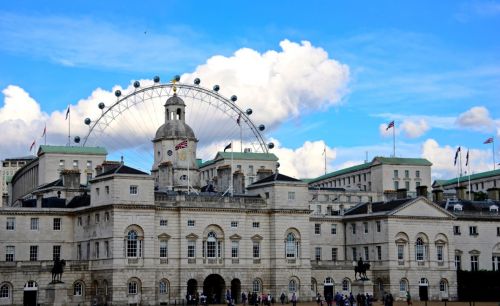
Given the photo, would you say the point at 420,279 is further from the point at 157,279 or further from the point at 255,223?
the point at 157,279

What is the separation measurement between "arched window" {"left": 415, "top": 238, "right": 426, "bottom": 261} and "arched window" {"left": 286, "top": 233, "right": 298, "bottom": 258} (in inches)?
620

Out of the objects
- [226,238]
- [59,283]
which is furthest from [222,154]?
[59,283]

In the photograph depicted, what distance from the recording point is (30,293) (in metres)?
90.4

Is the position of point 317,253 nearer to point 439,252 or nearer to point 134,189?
point 439,252

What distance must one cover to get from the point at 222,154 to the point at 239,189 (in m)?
85.7

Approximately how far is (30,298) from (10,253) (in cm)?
895

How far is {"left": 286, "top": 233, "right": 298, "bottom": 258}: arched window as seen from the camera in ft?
335

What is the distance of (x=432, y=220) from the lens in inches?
4341

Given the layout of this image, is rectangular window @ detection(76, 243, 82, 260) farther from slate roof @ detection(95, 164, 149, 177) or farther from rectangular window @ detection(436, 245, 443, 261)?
rectangular window @ detection(436, 245, 443, 261)

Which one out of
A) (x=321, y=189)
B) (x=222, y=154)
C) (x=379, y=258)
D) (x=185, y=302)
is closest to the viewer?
(x=185, y=302)

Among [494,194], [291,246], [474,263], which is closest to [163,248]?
[291,246]

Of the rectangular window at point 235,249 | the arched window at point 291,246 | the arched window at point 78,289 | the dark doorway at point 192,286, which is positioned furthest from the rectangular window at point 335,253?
the arched window at point 78,289

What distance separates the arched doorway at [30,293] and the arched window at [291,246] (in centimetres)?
2681

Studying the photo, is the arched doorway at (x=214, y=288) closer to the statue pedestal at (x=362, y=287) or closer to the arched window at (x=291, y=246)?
the arched window at (x=291, y=246)
